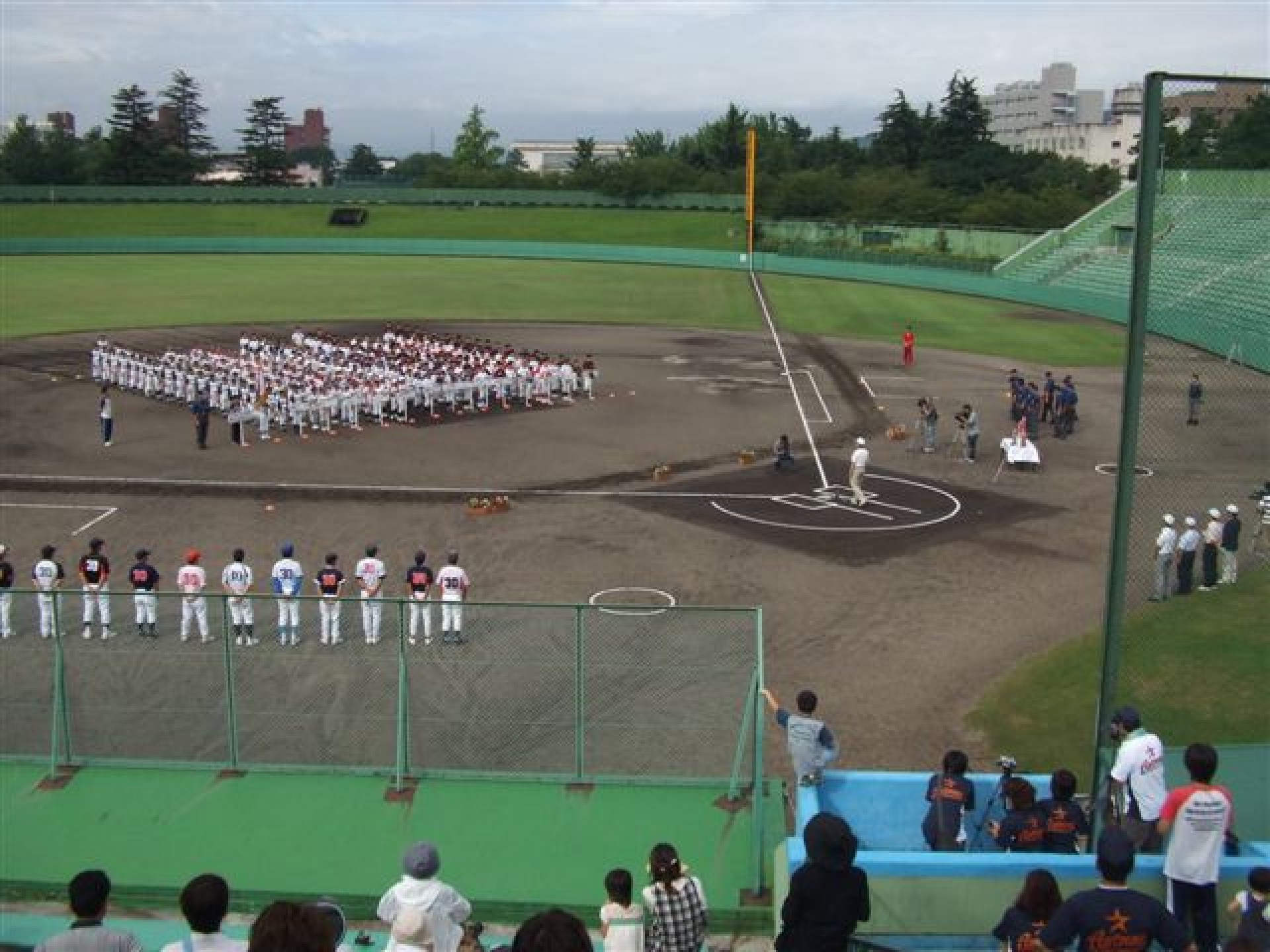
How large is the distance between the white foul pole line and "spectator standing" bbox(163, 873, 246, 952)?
2150 centimetres

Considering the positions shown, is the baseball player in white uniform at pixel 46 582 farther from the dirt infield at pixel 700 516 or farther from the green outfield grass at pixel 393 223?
the green outfield grass at pixel 393 223

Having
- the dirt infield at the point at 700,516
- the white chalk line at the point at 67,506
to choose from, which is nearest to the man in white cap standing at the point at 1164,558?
the dirt infield at the point at 700,516

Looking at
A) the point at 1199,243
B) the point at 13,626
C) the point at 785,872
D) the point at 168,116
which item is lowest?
the point at 13,626

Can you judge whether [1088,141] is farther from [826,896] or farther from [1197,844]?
[826,896]

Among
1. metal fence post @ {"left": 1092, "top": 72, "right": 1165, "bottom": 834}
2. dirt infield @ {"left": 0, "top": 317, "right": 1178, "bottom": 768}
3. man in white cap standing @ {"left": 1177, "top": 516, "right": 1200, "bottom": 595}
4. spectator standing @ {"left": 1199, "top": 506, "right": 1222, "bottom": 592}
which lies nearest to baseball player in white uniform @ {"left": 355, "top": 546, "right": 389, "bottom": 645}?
dirt infield @ {"left": 0, "top": 317, "right": 1178, "bottom": 768}

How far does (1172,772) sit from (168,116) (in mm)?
140190

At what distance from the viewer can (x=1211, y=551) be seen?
19312 millimetres

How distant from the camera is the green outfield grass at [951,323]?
162ft

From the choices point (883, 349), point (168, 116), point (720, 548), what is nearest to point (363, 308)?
point (883, 349)

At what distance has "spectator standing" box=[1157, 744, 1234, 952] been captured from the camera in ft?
25.2

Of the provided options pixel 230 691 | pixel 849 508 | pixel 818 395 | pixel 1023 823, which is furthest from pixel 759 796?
pixel 818 395

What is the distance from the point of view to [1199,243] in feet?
34.8

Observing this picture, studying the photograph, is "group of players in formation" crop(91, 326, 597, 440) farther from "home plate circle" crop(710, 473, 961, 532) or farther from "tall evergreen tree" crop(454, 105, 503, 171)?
"tall evergreen tree" crop(454, 105, 503, 171)

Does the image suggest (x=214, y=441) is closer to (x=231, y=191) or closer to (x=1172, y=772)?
(x=1172, y=772)
